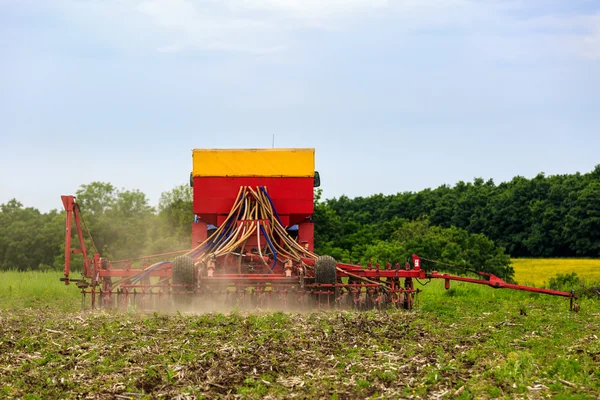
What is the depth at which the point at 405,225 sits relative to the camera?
57.5 meters

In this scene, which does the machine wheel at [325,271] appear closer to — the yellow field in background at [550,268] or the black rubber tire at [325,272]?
the black rubber tire at [325,272]

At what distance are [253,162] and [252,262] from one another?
312 cm

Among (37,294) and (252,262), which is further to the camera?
(37,294)

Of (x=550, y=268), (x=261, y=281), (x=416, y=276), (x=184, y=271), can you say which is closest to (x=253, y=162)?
(x=261, y=281)

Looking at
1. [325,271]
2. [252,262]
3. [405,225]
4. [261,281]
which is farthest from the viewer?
[405,225]

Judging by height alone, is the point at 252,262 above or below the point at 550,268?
above

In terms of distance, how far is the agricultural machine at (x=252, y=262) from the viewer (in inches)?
589

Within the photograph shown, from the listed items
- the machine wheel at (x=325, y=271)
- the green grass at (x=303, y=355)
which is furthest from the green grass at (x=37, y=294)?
the machine wheel at (x=325, y=271)

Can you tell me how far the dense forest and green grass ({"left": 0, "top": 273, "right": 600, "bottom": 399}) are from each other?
24.2 m

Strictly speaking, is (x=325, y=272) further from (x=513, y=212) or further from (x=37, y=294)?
(x=513, y=212)

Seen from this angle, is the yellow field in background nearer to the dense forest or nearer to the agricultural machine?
the dense forest

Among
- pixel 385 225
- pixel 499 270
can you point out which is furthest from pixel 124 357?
pixel 385 225

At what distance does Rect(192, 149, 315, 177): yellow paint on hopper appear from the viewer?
18.6 meters

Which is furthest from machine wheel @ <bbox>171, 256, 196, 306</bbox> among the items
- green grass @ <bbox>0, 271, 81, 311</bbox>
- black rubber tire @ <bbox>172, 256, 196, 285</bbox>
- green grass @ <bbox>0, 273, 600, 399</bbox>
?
green grass @ <bbox>0, 271, 81, 311</bbox>
